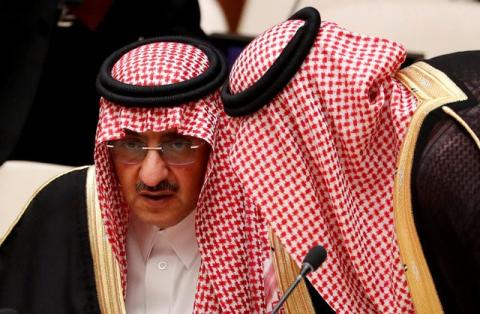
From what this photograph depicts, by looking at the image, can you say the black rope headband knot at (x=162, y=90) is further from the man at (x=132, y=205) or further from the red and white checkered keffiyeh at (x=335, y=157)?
the red and white checkered keffiyeh at (x=335, y=157)

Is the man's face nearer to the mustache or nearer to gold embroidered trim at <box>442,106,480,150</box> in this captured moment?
the mustache

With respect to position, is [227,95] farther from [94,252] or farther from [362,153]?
[94,252]

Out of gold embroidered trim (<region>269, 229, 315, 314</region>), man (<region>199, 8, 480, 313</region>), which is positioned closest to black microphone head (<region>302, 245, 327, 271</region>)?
man (<region>199, 8, 480, 313</region>)

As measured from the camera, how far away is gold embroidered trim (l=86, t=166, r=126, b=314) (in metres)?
2.68

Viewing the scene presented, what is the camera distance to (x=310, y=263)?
83.9 inches

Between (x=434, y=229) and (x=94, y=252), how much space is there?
0.98 metres

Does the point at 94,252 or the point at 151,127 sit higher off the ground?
the point at 151,127

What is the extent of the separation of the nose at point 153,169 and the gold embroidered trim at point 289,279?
313 mm

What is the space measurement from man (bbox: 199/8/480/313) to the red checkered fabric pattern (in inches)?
5.9

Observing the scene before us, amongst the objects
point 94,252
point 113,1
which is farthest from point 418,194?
point 113,1

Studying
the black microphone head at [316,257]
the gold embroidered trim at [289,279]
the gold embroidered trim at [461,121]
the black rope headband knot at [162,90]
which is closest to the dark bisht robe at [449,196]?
the gold embroidered trim at [461,121]

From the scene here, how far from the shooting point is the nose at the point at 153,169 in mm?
2582

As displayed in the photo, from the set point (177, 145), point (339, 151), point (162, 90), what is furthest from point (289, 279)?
point (162, 90)

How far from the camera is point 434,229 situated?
2213mm
